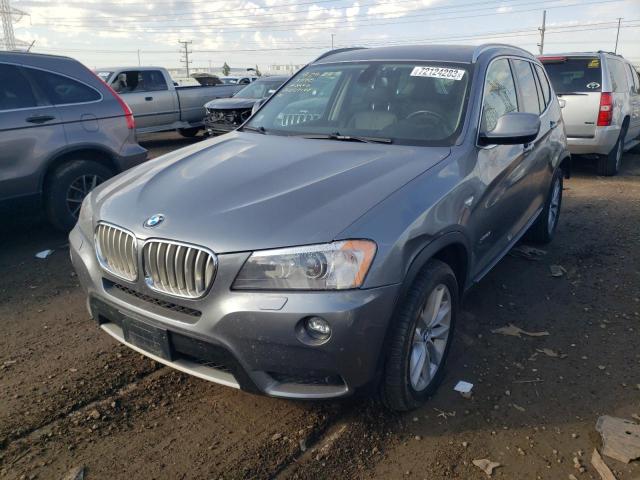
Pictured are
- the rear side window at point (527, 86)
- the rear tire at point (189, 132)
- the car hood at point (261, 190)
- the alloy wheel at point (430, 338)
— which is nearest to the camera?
the car hood at point (261, 190)

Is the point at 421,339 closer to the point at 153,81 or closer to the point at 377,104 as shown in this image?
the point at 377,104

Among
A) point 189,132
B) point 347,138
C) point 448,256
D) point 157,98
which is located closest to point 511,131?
point 448,256

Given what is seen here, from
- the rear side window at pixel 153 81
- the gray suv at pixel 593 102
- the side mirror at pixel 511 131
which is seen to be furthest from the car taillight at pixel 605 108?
the rear side window at pixel 153 81

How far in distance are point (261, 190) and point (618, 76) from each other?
875 centimetres

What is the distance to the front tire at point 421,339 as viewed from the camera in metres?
2.52

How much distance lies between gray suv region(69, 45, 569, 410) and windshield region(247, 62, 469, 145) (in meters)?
0.01

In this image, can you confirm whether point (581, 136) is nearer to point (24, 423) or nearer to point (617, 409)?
point (617, 409)

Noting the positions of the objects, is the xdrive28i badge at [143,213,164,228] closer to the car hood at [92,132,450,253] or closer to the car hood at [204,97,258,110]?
the car hood at [92,132,450,253]

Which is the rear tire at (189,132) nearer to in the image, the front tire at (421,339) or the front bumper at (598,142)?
the front bumper at (598,142)

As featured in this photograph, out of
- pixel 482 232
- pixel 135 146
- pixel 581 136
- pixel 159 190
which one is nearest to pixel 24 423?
pixel 159 190

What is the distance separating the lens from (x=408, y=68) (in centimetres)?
382

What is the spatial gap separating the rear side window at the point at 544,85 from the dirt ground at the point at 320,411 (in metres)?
1.94

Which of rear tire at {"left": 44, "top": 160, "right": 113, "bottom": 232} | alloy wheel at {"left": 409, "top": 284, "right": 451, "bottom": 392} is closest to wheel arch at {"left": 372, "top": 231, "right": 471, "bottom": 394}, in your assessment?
alloy wheel at {"left": 409, "top": 284, "right": 451, "bottom": 392}

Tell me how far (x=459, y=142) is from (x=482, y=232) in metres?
0.59
